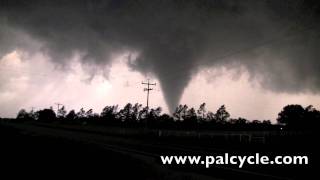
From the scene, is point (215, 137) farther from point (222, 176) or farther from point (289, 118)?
point (289, 118)

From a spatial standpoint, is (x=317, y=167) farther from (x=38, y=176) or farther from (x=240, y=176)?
(x=38, y=176)

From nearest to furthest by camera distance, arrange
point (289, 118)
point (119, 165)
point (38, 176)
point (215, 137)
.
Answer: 1. point (38, 176)
2. point (119, 165)
3. point (215, 137)
4. point (289, 118)

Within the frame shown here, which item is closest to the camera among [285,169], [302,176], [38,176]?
[38,176]

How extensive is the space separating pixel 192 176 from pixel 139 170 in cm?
269

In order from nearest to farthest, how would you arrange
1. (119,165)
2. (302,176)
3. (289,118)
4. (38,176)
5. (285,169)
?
(38,176) < (302,176) < (285,169) < (119,165) < (289,118)

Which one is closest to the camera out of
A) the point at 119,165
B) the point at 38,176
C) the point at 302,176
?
the point at 38,176

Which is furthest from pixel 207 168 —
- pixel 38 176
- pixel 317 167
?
pixel 38 176

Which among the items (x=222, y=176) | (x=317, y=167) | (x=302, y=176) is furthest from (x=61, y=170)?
(x=317, y=167)

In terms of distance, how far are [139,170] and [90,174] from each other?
2568 millimetres

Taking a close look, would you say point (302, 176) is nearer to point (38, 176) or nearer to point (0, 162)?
point (38, 176)

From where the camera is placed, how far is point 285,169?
1492 cm

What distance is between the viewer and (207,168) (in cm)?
1562

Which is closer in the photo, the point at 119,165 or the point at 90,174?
the point at 90,174

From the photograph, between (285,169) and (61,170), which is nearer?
(61,170)
